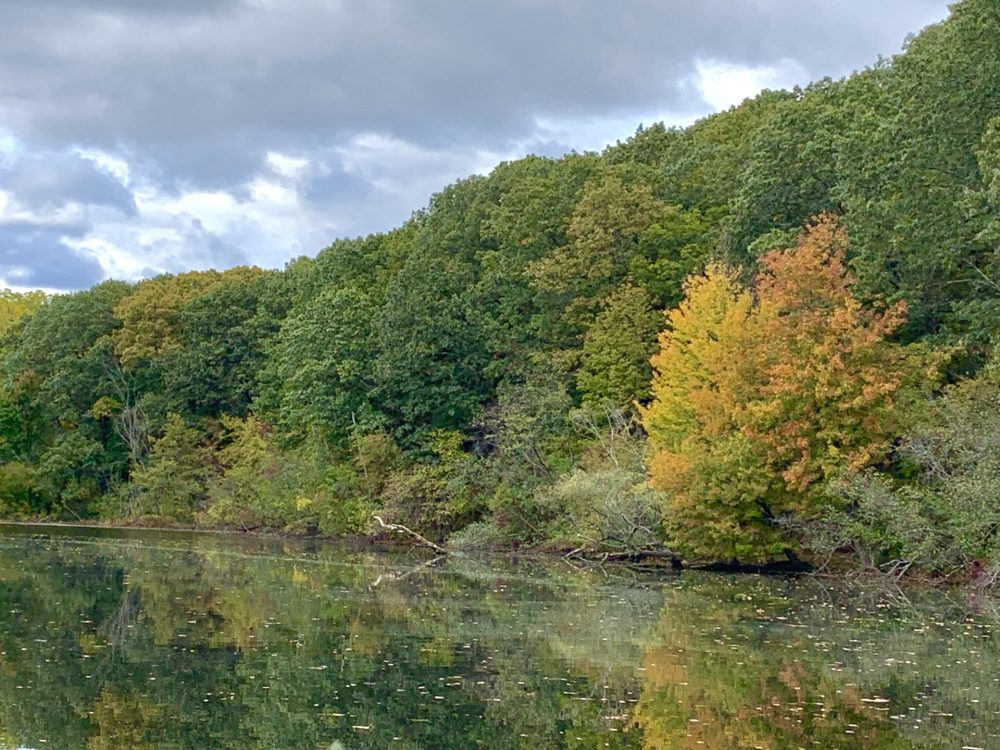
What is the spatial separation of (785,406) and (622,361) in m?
13.8

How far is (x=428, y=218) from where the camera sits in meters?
69.1

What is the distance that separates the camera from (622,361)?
51781 mm

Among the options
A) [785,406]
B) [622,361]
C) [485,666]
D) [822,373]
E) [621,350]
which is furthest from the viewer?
[621,350]

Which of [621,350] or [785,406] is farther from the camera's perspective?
[621,350]

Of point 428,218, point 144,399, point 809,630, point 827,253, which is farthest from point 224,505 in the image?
point 809,630

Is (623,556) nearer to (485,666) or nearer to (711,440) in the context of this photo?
(711,440)

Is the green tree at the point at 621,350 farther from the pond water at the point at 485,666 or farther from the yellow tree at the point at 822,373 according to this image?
the pond water at the point at 485,666

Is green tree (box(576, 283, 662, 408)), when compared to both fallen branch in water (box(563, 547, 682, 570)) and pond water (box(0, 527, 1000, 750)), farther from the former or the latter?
pond water (box(0, 527, 1000, 750))

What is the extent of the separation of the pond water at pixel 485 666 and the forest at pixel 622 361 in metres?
4.92

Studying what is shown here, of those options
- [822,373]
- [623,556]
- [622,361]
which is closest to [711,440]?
[822,373]

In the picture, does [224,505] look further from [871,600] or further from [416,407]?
[871,600]

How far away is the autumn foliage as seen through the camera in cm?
3756

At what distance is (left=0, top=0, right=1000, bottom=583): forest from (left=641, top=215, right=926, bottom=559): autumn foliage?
92mm

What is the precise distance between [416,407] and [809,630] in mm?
34363
